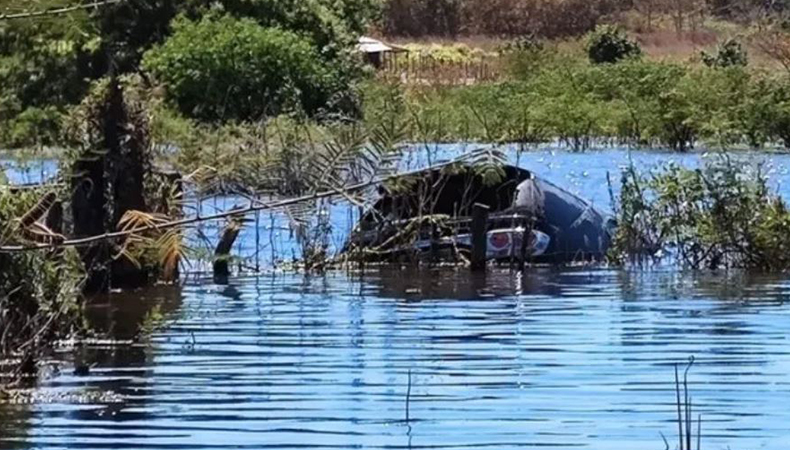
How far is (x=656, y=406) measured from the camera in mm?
15812

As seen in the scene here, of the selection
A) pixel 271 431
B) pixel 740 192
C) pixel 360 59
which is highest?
pixel 360 59

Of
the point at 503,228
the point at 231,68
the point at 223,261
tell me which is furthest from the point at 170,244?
the point at 231,68

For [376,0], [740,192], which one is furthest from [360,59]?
[740,192]

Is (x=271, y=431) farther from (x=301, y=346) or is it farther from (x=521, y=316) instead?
(x=521, y=316)

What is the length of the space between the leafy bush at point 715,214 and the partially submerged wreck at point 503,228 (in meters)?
1.28

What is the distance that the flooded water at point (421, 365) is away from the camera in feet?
49.0

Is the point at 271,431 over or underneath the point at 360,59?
underneath

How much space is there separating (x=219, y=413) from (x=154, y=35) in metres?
36.7

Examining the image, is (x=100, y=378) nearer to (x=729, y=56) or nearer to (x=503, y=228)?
(x=503, y=228)

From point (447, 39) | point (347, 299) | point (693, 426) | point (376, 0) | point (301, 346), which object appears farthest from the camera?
point (447, 39)

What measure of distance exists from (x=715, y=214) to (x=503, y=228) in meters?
3.22

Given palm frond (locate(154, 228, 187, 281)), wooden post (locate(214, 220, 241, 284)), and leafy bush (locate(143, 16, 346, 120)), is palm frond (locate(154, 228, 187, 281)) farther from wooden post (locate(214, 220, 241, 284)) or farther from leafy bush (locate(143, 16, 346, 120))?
leafy bush (locate(143, 16, 346, 120))

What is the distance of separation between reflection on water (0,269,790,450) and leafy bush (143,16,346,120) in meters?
20.9

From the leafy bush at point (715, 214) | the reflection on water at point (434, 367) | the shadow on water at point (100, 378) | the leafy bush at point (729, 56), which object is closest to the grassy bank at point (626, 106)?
the leafy bush at point (729, 56)
